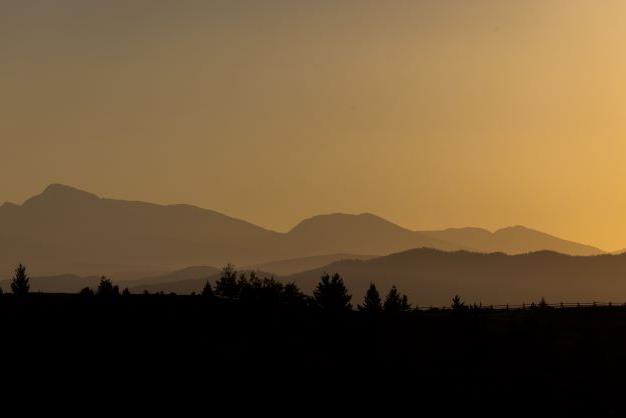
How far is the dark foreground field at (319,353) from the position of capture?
8244 centimetres

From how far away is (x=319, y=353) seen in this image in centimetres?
9331

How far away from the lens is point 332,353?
3706 inches

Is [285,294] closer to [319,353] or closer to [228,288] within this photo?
[228,288]

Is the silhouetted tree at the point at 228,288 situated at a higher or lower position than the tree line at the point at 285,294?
higher

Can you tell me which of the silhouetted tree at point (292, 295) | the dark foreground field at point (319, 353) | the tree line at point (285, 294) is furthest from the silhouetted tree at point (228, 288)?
the dark foreground field at point (319, 353)

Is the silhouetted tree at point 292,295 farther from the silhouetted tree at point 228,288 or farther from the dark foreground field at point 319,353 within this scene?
the dark foreground field at point 319,353

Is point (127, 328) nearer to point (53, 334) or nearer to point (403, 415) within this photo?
point (53, 334)

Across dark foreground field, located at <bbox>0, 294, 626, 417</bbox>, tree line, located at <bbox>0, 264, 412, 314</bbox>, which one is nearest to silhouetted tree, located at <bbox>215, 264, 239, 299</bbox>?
tree line, located at <bbox>0, 264, 412, 314</bbox>

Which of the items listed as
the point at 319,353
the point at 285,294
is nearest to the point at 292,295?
the point at 285,294

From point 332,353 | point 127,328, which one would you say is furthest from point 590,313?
point 127,328

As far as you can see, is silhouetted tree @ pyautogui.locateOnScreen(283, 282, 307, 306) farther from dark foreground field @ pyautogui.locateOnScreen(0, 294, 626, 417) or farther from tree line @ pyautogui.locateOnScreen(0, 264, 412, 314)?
dark foreground field @ pyautogui.locateOnScreen(0, 294, 626, 417)

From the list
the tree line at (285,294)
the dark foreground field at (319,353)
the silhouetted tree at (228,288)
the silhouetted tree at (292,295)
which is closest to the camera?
the dark foreground field at (319,353)

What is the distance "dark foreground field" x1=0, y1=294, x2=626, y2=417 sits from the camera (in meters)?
82.4

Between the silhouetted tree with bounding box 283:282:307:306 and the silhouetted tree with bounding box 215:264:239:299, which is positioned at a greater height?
the silhouetted tree with bounding box 215:264:239:299
